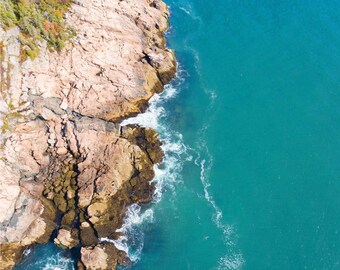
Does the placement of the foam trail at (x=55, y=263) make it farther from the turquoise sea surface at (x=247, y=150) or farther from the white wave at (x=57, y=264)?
the turquoise sea surface at (x=247, y=150)

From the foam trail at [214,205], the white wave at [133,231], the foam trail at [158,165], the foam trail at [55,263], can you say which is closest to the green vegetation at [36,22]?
the foam trail at [158,165]

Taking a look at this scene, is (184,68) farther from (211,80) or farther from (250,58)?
(250,58)

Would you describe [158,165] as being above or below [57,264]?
above

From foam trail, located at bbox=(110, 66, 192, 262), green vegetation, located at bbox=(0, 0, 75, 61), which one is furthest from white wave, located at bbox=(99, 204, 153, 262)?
green vegetation, located at bbox=(0, 0, 75, 61)

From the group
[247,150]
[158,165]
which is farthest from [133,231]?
[247,150]

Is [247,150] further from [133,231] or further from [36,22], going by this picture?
[36,22]

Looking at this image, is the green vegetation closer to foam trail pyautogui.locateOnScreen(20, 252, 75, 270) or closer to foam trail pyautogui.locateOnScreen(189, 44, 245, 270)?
foam trail pyautogui.locateOnScreen(189, 44, 245, 270)

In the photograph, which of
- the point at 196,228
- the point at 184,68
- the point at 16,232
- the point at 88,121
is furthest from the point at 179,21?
the point at 16,232
